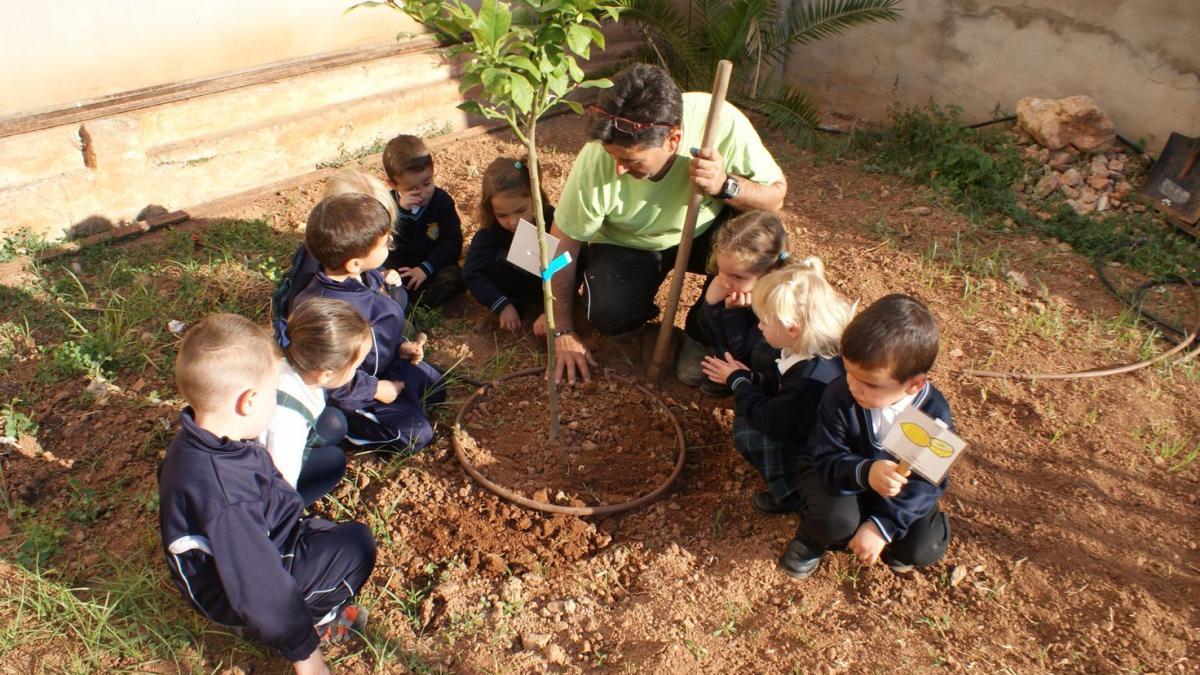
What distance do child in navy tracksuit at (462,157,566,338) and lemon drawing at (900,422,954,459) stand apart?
6.54 feet

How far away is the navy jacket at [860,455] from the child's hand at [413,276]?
2.21 meters

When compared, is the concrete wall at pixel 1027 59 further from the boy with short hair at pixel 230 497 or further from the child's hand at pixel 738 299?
the boy with short hair at pixel 230 497

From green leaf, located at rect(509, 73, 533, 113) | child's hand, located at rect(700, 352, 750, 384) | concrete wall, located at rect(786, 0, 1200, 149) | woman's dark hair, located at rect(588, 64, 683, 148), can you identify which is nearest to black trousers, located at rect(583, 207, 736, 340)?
child's hand, located at rect(700, 352, 750, 384)

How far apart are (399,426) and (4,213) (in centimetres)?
260

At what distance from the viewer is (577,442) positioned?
3.36m

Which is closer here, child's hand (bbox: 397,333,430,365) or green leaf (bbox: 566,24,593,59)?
green leaf (bbox: 566,24,593,59)

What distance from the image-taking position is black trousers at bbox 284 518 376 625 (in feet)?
7.94

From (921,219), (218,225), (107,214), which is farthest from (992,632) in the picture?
(107,214)

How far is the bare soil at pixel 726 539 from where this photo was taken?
2.58 m

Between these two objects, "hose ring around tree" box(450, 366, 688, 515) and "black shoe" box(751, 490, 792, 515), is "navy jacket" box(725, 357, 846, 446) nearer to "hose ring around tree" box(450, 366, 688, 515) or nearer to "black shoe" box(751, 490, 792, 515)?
"black shoe" box(751, 490, 792, 515)

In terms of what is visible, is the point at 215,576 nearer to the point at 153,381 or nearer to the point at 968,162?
the point at 153,381

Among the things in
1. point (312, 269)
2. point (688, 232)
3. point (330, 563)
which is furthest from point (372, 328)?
point (688, 232)

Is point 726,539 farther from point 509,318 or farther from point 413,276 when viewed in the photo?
point 413,276

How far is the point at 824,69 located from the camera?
21.9 ft
